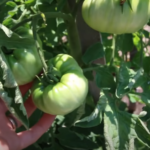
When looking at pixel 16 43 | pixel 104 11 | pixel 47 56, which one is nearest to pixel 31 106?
pixel 47 56

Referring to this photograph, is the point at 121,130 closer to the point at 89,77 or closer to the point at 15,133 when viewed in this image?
the point at 89,77

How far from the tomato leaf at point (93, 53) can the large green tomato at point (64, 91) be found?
0.38 feet

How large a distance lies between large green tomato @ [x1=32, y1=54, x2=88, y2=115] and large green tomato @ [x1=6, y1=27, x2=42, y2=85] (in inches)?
1.6

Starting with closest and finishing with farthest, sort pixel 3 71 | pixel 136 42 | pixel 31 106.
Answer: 1. pixel 3 71
2. pixel 31 106
3. pixel 136 42

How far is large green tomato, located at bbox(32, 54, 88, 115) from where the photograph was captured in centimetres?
72

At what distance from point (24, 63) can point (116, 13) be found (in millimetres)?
260

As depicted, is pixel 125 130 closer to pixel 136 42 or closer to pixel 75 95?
pixel 75 95

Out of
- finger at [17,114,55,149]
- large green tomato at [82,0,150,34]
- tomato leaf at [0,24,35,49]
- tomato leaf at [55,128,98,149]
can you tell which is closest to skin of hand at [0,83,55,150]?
finger at [17,114,55,149]

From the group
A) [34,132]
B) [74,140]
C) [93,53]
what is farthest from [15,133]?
[93,53]

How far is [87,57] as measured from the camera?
0.88 metres

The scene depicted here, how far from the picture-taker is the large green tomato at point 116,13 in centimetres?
66

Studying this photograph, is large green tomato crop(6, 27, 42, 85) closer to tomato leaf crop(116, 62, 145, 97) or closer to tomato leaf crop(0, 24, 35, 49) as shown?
tomato leaf crop(0, 24, 35, 49)

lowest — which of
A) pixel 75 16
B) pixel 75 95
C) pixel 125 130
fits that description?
pixel 125 130

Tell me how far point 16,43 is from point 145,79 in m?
0.41
